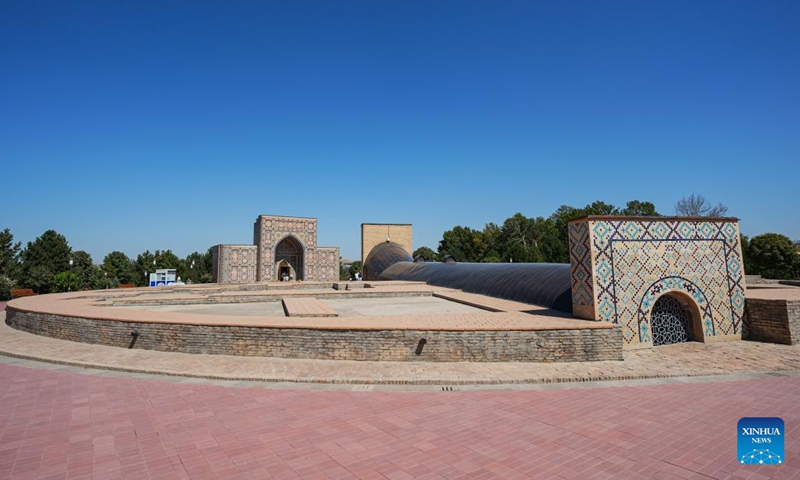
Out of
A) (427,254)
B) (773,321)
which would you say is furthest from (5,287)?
(427,254)

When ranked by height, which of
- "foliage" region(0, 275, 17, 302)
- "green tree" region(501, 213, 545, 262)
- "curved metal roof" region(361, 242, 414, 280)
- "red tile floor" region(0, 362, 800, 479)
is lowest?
"red tile floor" region(0, 362, 800, 479)

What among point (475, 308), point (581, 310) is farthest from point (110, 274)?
point (581, 310)

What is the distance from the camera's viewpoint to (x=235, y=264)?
28.3 meters

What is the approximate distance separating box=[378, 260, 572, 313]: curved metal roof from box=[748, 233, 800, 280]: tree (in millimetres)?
25350

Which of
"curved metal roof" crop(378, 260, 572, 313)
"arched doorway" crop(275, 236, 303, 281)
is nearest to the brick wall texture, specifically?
"curved metal roof" crop(378, 260, 572, 313)

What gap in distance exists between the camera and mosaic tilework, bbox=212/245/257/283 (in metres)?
28.0

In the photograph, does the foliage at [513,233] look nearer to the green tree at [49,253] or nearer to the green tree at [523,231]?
the green tree at [523,231]

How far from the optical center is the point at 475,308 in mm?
11344

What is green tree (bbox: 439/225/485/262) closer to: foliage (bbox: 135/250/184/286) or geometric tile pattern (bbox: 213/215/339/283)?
geometric tile pattern (bbox: 213/215/339/283)

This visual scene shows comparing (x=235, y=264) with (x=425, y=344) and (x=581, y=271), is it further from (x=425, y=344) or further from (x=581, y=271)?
(x=581, y=271)

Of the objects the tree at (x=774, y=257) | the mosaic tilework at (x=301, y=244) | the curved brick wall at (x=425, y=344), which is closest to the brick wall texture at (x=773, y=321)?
the curved brick wall at (x=425, y=344)

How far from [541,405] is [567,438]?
1014 millimetres

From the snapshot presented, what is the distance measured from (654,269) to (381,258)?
82.8 ft

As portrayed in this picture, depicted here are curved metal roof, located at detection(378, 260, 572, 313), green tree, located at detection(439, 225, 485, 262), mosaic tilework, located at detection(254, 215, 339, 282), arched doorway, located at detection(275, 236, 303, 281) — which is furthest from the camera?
green tree, located at detection(439, 225, 485, 262)
